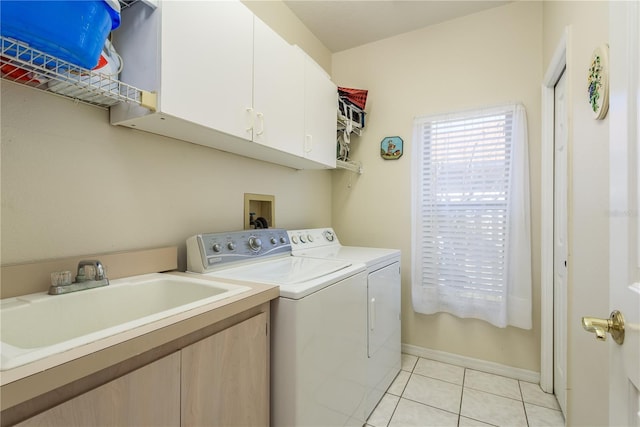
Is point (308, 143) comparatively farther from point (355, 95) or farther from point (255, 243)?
point (355, 95)

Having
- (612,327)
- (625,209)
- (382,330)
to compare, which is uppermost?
(625,209)

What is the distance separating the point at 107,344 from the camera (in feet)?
2.14

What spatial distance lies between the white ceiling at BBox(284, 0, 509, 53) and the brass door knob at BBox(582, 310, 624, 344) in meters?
2.35

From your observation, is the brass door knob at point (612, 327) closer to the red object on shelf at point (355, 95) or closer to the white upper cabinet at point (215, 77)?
the white upper cabinet at point (215, 77)

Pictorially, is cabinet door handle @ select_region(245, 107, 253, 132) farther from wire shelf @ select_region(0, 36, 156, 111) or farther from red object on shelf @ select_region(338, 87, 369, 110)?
red object on shelf @ select_region(338, 87, 369, 110)

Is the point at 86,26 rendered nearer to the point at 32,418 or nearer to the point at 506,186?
the point at 32,418

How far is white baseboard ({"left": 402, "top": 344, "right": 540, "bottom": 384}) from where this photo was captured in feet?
7.04

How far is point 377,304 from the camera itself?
1.83m

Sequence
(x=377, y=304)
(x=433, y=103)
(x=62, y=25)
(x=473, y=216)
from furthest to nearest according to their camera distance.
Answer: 1. (x=433, y=103)
2. (x=473, y=216)
3. (x=377, y=304)
4. (x=62, y=25)

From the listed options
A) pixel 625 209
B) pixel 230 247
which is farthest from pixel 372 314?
pixel 625 209

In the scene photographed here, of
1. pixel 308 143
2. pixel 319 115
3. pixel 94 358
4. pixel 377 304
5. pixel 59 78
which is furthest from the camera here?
pixel 319 115

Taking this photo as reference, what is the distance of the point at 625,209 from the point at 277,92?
1.53 m

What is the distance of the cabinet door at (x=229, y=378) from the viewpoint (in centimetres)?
84

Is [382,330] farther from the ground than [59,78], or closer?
closer
